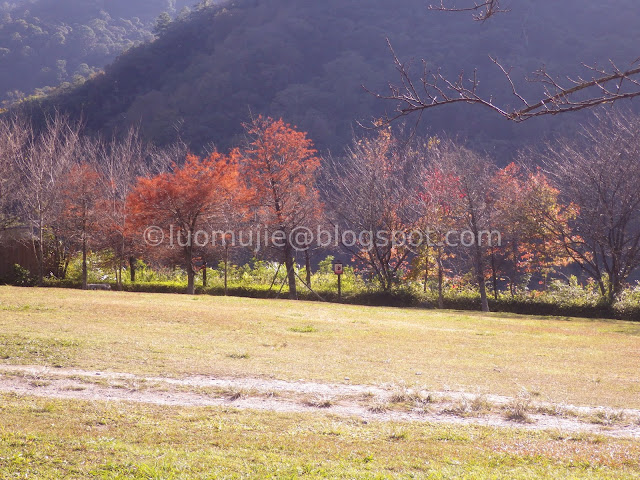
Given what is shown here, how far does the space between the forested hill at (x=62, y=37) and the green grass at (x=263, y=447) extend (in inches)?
2402

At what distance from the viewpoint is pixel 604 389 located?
824 cm

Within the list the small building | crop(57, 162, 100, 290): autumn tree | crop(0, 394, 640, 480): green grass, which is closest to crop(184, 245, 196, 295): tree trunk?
crop(57, 162, 100, 290): autumn tree

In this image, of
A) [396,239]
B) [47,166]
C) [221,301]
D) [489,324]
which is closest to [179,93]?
[47,166]

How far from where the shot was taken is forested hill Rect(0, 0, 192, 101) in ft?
240

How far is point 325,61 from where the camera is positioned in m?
62.7

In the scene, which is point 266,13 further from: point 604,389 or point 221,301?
point 604,389

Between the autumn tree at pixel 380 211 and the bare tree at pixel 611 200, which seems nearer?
the bare tree at pixel 611 200

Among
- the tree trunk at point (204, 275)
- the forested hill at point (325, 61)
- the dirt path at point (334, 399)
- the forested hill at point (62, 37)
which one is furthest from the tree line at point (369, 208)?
the forested hill at point (62, 37)

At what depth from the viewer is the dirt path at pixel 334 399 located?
642cm

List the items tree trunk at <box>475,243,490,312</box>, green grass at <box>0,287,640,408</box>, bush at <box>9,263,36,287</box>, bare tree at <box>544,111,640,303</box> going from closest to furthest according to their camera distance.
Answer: green grass at <box>0,287,640,408</box> < bare tree at <box>544,111,640,303</box> < tree trunk at <box>475,243,490,312</box> < bush at <box>9,263,36,287</box>

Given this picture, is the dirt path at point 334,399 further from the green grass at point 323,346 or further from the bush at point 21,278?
the bush at point 21,278

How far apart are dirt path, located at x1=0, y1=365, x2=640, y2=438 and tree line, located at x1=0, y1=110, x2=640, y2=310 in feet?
46.5

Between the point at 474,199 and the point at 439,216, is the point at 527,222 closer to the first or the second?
the point at 474,199

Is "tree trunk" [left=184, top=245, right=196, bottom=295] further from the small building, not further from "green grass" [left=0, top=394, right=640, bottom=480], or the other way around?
"green grass" [left=0, top=394, right=640, bottom=480]
